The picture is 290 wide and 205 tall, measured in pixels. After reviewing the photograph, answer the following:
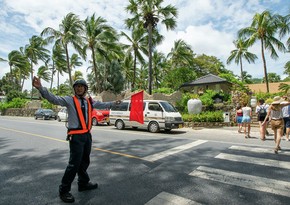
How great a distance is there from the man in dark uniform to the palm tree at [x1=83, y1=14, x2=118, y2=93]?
77.4ft

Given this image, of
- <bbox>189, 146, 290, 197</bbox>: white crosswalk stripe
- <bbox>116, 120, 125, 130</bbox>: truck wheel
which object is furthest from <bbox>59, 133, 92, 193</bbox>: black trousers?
<bbox>116, 120, 125, 130</bbox>: truck wheel

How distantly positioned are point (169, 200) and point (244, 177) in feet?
6.74

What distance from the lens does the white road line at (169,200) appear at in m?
3.42

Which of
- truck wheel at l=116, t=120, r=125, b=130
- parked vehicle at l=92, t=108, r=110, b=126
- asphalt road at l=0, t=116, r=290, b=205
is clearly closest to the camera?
asphalt road at l=0, t=116, r=290, b=205

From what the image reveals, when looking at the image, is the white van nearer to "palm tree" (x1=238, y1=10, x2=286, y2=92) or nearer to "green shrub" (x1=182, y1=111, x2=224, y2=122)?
"green shrub" (x1=182, y1=111, x2=224, y2=122)

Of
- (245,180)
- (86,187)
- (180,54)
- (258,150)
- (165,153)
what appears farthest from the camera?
(180,54)

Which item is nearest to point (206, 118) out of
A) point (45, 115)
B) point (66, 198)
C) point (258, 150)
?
point (258, 150)

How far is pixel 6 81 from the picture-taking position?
6812cm

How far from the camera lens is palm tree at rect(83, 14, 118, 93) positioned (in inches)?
1051

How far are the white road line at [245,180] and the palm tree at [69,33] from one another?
81.9ft

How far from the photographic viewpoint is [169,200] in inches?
139

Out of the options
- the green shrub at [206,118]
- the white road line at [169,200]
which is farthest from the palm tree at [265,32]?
the white road line at [169,200]

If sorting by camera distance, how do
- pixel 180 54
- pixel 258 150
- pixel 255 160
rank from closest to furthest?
pixel 255 160 → pixel 258 150 → pixel 180 54

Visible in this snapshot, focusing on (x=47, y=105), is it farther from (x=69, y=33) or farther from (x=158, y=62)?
(x=158, y=62)
